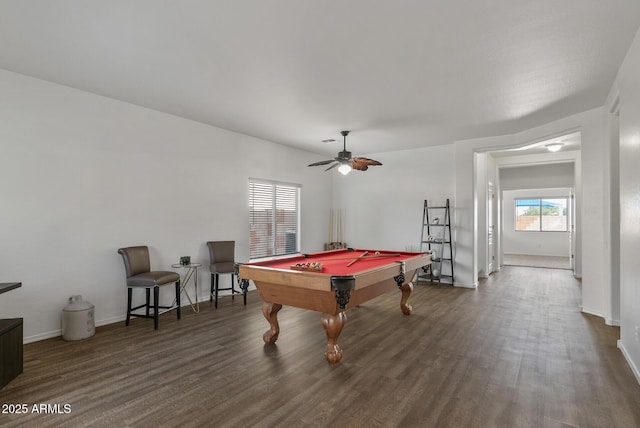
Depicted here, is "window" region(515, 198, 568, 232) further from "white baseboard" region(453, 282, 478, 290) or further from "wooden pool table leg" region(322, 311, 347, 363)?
"wooden pool table leg" region(322, 311, 347, 363)

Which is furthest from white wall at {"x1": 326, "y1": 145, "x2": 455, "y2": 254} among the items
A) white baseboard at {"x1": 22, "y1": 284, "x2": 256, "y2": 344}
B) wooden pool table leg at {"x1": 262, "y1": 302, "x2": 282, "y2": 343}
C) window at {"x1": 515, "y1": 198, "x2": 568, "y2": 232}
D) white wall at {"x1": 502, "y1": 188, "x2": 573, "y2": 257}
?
window at {"x1": 515, "y1": 198, "x2": 568, "y2": 232}

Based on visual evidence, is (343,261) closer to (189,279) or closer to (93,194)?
(189,279)

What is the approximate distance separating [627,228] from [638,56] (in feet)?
4.74

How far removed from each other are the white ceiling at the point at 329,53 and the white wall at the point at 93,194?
0.36 m

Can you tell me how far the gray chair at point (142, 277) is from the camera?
3.87 metres

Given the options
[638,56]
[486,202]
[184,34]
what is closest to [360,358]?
[184,34]

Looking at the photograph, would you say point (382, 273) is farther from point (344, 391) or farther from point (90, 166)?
point (90, 166)

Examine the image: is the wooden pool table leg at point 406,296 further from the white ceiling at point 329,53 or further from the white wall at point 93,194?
the white wall at point 93,194

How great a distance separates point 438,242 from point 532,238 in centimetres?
759

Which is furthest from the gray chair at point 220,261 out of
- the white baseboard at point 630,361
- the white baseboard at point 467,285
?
the white baseboard at point 630,361

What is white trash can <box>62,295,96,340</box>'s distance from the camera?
3500 millimetres

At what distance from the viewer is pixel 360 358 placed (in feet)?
10.0

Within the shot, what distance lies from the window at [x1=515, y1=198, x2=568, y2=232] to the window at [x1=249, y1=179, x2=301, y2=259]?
30.8ft

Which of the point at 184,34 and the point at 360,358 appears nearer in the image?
the point at 184,34
